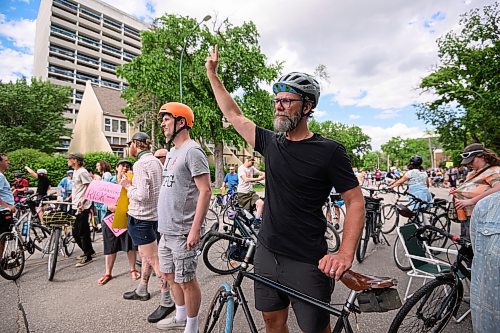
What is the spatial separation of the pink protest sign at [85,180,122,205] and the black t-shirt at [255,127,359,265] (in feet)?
11.4

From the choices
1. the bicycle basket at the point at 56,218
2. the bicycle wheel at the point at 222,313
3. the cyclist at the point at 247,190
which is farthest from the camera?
the cyclist at the point at 247,190

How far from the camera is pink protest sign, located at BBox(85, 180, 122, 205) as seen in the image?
178 inches

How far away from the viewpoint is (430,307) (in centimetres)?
263

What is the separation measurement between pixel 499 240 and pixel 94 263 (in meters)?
5.96

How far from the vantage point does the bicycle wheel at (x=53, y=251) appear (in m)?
4.52

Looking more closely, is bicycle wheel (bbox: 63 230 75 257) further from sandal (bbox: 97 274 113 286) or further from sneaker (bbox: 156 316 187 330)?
sneaker (bbox: 156 316 187 330)

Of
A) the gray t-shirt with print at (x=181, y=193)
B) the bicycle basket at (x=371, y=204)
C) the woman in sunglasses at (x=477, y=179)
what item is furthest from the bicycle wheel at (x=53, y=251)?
the woman in sunglasses at (x=477, y=179)

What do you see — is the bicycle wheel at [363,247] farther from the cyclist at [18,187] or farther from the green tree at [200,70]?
the green tree at [200,70]

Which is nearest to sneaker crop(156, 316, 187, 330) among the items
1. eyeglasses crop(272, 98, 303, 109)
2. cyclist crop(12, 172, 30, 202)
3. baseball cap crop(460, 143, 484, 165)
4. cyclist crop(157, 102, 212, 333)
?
cyclist crop(157, 102, 212, 333)

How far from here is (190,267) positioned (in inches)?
104

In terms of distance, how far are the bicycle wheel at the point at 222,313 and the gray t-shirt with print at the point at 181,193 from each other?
0.69m

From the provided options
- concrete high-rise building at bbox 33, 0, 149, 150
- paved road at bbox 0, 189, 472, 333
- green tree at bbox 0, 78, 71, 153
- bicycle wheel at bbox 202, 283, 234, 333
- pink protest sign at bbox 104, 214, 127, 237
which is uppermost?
concrete high-rise building at bbox 33, 0, 149, 150

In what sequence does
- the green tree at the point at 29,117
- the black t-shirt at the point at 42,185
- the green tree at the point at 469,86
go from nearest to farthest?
the black t-shirt at the point at 42,185 → the green tree at the point at 469,86 → the green tree at the point at 29,117

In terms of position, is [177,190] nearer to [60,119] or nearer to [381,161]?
[60,119]
